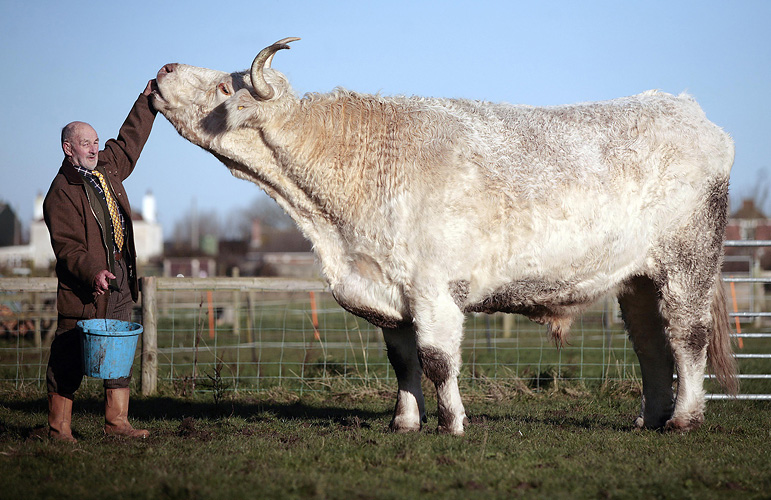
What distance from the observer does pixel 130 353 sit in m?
4.82

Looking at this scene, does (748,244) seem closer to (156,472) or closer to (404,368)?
(404,368)

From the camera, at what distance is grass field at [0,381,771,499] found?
373 cm

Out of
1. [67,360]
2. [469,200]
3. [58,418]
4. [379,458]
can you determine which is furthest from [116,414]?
[469,200]

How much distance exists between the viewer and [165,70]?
5.47m

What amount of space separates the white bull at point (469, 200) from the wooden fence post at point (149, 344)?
124 inches

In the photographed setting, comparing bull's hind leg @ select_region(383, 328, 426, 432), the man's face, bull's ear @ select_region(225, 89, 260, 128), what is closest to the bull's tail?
bull's hind leg @ select_region(383, 328, 426, 432)

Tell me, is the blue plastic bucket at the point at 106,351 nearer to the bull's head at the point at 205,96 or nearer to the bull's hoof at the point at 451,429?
the bull's head at the point at 205,96

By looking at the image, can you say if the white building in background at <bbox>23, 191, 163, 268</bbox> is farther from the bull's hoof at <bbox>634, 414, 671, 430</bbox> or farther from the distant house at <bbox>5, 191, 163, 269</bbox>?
the bull's hoof at <bbox>634, 414, 671, 430</bbox>

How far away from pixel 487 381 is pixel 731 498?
449 cm

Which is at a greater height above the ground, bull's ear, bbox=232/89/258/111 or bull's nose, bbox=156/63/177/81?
bull's nose, bbox=156/63/177/81

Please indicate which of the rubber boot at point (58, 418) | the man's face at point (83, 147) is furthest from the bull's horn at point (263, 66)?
the rubber boot at point (58, 418)

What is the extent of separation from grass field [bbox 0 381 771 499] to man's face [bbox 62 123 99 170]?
6.57ft

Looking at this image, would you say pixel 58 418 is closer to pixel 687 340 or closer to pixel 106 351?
pixel 106 351

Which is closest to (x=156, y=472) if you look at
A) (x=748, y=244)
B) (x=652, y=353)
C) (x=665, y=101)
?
→ (x=652, y=353)
